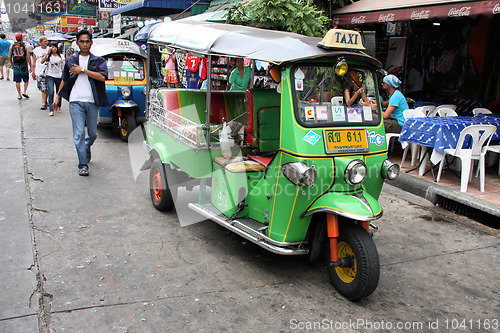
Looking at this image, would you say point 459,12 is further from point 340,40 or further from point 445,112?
point 340,40

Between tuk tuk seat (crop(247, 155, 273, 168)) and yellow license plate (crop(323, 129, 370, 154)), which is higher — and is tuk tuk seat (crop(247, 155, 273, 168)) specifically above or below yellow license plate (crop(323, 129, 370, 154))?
below

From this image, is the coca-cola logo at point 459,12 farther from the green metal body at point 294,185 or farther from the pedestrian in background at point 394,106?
the green metal body at point 294,185

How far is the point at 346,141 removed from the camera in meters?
3.79

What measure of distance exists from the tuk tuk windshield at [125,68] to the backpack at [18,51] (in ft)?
15.1

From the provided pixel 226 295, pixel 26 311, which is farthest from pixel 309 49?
pixel 26 311

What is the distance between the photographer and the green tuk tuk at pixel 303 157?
142 inches

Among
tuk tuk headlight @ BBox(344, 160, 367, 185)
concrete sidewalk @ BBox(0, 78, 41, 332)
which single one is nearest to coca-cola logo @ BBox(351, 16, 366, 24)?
tuk tuk headlight @ BBox(344, 160, 367, 185)

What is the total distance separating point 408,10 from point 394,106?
1.93 m

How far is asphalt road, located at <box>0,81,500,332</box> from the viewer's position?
11.0 ft

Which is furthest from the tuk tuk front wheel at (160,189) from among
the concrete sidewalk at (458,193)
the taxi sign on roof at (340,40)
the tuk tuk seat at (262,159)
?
the concrete sidewalk at (458,193)

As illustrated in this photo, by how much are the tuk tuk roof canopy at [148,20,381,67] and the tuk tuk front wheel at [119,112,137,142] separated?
3976 millimetres

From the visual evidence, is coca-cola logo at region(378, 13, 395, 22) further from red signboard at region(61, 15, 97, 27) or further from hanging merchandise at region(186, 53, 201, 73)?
red signboard at region(61, 15, 97, 27)

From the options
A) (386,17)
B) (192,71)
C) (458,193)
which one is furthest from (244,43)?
(192,71)

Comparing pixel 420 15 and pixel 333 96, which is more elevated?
pixel 420 15
